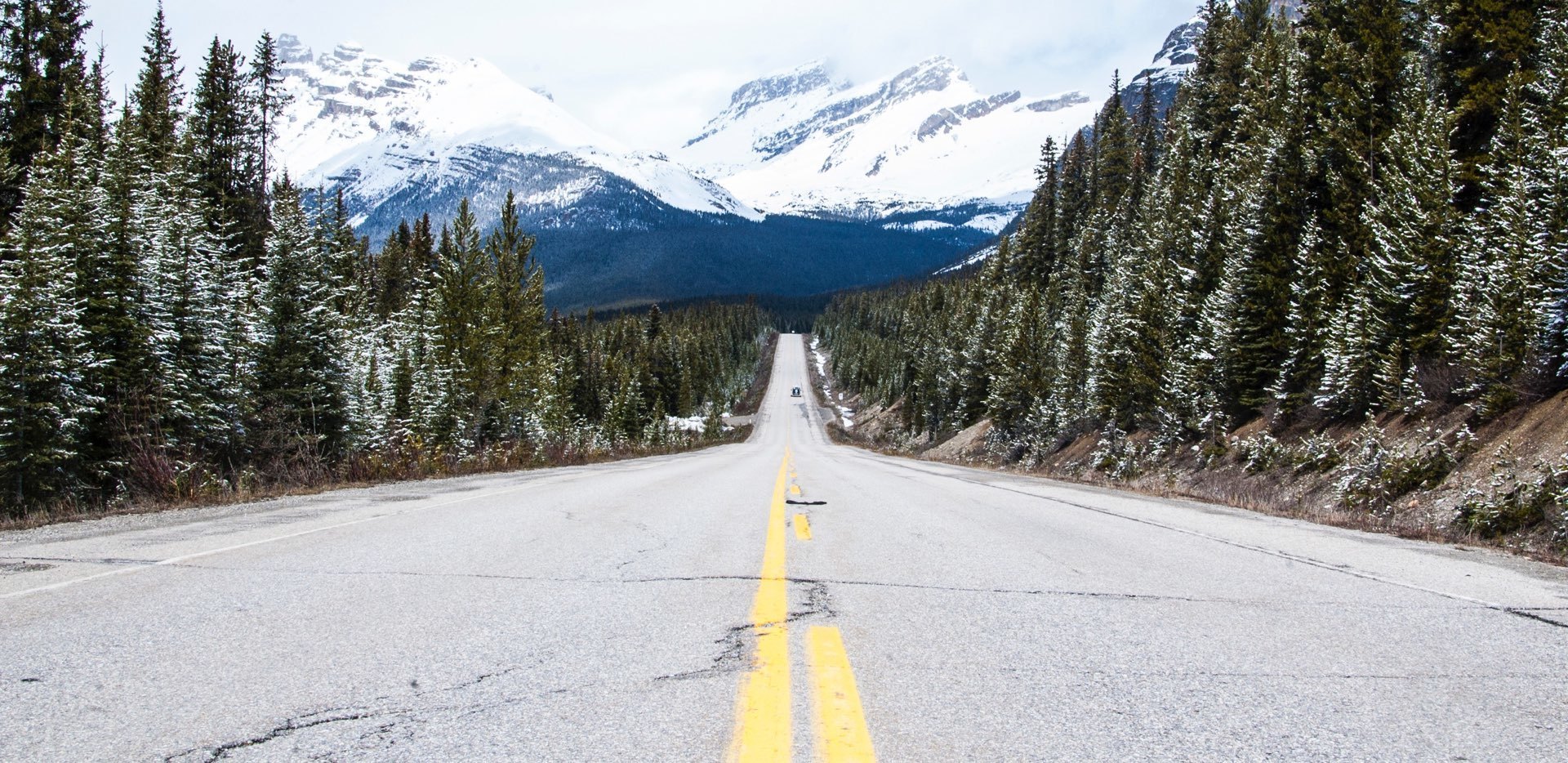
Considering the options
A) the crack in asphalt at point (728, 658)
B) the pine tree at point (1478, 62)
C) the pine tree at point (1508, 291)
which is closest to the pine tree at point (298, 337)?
the crack in asphalt at point (728, 658)

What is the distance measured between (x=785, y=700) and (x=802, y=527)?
522cm

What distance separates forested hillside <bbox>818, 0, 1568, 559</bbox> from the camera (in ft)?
43.3

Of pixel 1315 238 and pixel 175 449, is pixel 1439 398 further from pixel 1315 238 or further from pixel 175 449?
pixel 175 449

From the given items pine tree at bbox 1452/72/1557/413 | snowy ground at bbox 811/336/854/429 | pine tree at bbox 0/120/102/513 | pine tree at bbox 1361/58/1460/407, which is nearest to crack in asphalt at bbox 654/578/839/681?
pine tree at bbox 1452/72/1557/413

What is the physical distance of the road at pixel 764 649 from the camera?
2719 mm

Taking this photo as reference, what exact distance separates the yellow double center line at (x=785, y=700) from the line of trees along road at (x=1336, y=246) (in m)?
13.8

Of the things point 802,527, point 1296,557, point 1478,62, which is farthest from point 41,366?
point 1478,62

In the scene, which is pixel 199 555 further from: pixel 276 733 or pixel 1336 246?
pixel 1336 246

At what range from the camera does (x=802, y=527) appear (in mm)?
8266

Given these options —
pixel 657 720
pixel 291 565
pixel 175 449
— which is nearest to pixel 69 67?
pixel 175 449

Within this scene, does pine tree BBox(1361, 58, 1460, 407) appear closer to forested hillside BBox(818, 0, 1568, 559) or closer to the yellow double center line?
forested hillside BBox(818, 0, 1568, 559)

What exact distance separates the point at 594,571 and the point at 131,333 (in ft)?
54.7

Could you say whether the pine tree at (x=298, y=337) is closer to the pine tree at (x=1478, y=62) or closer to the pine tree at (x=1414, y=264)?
the pine tree at (x=1414, y=264)

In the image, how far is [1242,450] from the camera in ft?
64.1
